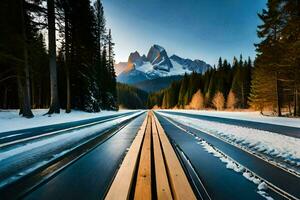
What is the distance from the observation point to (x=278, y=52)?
27781 millimetres

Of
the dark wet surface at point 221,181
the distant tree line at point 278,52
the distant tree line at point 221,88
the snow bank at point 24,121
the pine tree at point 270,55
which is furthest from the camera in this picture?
the distant tree line at point 221,88

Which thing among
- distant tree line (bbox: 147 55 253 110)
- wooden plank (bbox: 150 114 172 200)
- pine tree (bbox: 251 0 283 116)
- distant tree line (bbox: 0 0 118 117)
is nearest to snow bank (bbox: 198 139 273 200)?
wooden plank (bbox: 150 114 172 200)

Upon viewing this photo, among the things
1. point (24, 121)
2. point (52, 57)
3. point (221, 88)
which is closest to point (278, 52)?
point (52, 57)

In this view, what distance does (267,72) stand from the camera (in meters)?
29.7

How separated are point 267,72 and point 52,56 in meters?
24.9

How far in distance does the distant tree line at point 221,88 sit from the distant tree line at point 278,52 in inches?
1136

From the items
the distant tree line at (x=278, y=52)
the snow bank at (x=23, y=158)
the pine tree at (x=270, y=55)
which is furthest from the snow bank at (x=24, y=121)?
the pine tree at (x=270, y=55)

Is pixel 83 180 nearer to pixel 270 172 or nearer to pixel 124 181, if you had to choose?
pixel 124 181

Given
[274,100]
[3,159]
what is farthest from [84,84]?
[3,159]

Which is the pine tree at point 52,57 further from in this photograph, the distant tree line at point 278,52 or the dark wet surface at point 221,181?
the distant tree line at point 278,52

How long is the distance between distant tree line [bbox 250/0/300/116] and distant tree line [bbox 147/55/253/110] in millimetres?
28861

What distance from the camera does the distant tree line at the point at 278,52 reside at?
74.1 feet

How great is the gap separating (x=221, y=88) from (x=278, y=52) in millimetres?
52313

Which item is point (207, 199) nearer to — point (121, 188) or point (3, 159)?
point (121, 188)
